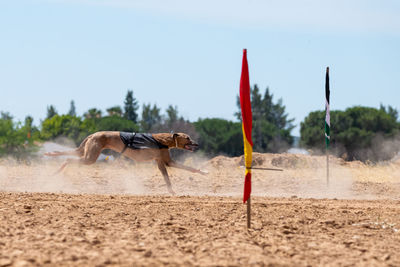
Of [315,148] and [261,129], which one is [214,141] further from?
[315,148]

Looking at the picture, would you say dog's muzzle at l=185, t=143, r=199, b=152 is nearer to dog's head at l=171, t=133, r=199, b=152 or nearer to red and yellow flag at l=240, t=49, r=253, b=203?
dog's head at l=171, t=133, r=199, b=152

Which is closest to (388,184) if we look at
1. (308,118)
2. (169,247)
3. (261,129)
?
(169,247)

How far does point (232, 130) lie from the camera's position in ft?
279

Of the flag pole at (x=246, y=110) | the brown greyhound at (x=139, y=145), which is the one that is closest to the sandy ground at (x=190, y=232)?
the flag pole at (x=246, y=110)

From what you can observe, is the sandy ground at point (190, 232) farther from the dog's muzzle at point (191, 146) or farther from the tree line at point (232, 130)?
the tree line at point (232, 130)

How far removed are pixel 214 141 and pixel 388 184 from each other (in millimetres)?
65889

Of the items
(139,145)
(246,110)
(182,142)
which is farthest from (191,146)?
(246,110)

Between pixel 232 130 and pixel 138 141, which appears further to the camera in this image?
pixel 232 130

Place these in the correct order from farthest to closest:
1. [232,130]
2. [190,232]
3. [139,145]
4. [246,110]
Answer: [232,130], [139,145], [246,110], [190,232]

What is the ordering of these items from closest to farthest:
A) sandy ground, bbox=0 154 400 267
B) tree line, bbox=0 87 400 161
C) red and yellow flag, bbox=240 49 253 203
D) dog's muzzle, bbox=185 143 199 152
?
sandy ground, bbox=0 154 400 267 < red and yellow flag, bbox=240 49 253 203 < dog's muzzle, bbox=185 143 199 152 < tree line, bbox=0 87 400 161

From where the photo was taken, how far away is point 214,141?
275 ft

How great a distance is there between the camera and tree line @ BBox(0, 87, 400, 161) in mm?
64431

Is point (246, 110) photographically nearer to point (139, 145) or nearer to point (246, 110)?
point (246, 110)

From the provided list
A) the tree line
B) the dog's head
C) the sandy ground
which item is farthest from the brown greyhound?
the tree line
